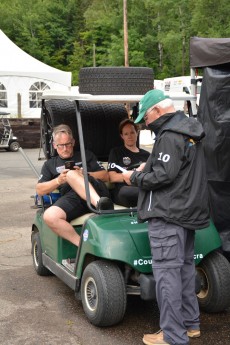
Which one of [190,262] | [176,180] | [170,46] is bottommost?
[190,262]

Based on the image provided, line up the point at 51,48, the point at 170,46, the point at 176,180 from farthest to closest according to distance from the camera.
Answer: the point at 51,48, the point at 170,46, the point at 176,180

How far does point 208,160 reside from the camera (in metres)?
4.68

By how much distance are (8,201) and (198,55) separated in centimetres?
528

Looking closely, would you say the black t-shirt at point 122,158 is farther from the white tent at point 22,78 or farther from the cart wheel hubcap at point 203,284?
the white tent at point 22,78

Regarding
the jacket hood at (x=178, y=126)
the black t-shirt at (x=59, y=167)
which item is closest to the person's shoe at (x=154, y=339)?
the jacket hood at (x=178, y=126)

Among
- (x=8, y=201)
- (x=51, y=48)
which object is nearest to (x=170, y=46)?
(x=51, y=48)

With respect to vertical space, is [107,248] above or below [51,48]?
below

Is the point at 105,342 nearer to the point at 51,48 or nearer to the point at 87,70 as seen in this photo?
the point at 87,70

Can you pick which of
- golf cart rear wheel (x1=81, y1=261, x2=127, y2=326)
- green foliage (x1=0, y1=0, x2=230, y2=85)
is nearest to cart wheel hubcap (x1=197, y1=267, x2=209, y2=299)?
golf cart rear wheel (x1=81, y1=261, x2=127, y2=326)

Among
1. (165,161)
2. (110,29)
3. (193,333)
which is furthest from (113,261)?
(110,29)

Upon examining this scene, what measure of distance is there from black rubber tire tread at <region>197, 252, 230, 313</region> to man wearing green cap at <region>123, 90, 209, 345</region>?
0.66 m

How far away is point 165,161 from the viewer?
→ 3471mm

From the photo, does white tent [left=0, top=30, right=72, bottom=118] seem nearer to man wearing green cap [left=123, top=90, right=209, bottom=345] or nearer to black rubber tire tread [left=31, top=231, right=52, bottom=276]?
black rubber tire tread [left=31, top=231, right=52, bottom=276]

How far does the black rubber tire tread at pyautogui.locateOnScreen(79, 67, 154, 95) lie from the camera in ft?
17.5
